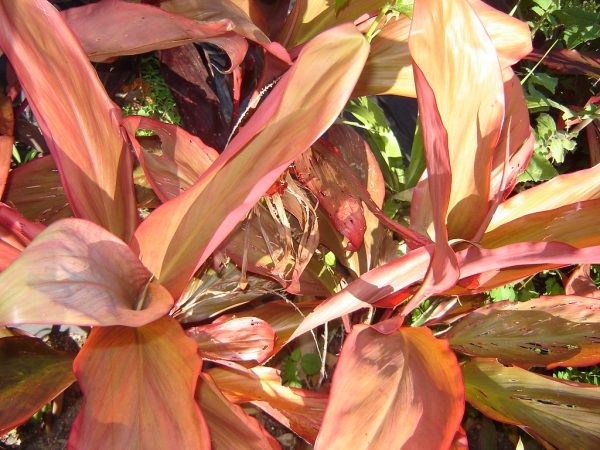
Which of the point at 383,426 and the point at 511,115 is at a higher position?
the point at 511,115

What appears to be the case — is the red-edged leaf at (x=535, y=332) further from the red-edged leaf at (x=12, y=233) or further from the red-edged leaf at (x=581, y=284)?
the red-edged leaf at (x=12, y=233)

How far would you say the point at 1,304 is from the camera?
0.55 metres

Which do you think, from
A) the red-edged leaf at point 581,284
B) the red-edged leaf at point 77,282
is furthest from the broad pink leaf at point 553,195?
the red-edged leaf at point 77,282

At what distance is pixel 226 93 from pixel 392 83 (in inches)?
17.4

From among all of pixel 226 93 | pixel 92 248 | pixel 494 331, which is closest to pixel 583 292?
pixel 494 331

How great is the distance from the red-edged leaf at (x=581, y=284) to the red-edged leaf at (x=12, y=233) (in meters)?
0.96

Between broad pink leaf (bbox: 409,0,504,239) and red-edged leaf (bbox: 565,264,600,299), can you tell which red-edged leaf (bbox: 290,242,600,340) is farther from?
red-edged leaf (bbox: 565,264,600,299)

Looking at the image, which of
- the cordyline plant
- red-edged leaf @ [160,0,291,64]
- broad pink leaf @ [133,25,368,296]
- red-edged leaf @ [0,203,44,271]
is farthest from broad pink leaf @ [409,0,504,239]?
red-edged leaf @ [0,203,44,271]

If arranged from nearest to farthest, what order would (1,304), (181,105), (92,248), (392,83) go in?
(1,304) → (92,248) → (392,83) → (181,105)

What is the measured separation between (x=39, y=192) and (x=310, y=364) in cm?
58

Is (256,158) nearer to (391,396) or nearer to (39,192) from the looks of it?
(391,396)

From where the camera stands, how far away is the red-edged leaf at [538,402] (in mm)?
950

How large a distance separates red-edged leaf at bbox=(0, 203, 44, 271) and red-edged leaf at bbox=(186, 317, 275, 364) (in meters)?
0.25

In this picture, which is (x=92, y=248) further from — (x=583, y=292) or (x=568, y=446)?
(x=583, y=292)
